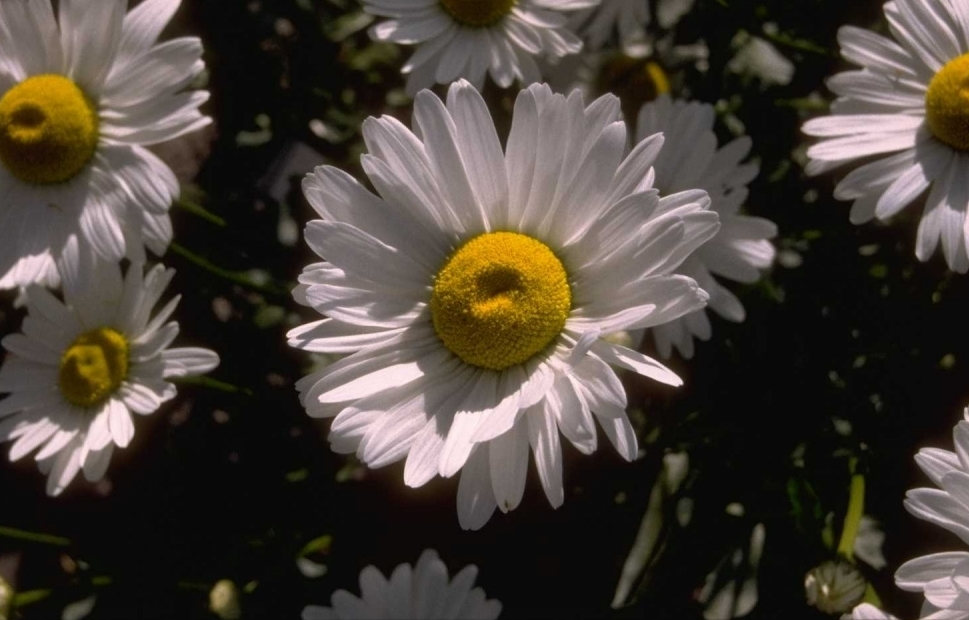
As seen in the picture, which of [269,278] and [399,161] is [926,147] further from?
[269,278]

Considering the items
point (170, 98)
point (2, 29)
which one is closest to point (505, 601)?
point (170, 98)

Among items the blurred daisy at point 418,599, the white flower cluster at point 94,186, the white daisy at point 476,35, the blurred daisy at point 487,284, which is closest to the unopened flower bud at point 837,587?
the blurred daisy at point 487,284

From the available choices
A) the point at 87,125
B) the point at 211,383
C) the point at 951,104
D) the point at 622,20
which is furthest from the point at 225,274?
the point at 951,104

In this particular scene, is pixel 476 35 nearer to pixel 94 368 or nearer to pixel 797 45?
pixel 797 45

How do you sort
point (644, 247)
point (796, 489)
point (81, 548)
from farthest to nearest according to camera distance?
point (81, 548) → point (796, 489) → point (644, 247)

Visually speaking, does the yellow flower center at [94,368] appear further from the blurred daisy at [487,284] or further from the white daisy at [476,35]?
the white daisy at [476,35]

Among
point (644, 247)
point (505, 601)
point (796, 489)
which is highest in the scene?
point (644, 247)
